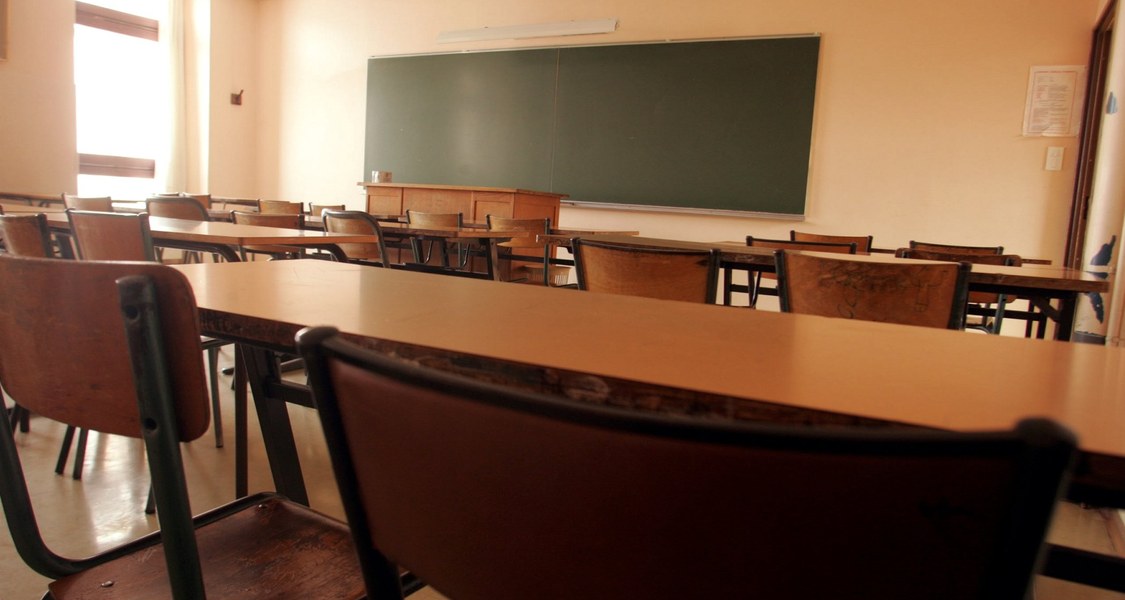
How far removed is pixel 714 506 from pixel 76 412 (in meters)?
0.80

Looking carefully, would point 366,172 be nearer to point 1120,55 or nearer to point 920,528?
point 1120,55

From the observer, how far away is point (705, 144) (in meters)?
5.96

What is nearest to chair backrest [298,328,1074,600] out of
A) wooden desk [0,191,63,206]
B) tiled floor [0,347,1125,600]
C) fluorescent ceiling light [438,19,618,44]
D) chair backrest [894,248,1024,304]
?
tiled floor [0,347,1125,600]

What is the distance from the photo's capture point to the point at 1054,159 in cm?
484

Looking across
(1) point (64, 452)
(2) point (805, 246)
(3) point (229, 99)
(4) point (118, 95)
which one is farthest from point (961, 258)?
(4) point (118, 95)

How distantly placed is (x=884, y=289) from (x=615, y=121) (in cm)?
504

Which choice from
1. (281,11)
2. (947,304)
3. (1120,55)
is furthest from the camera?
(281,11)

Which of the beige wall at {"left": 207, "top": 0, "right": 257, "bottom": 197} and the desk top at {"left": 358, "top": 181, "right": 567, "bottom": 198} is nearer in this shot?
the desk top at {"left": 358, "top": 181, "right": 567, "bottom": 198}

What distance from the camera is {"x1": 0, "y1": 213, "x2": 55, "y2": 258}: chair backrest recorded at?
5.59ft

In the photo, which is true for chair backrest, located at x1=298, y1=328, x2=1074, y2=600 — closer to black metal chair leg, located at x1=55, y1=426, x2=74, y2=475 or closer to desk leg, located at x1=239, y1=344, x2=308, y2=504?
desk leg, located at x1=239, y1=344, x2=308, y2=504

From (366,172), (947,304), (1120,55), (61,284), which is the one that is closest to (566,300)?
(61,284)

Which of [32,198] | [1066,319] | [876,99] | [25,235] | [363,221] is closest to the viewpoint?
[25,235]

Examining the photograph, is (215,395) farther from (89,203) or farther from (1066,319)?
(1066,319)

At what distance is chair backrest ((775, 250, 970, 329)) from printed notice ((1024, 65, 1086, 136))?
4285mm
